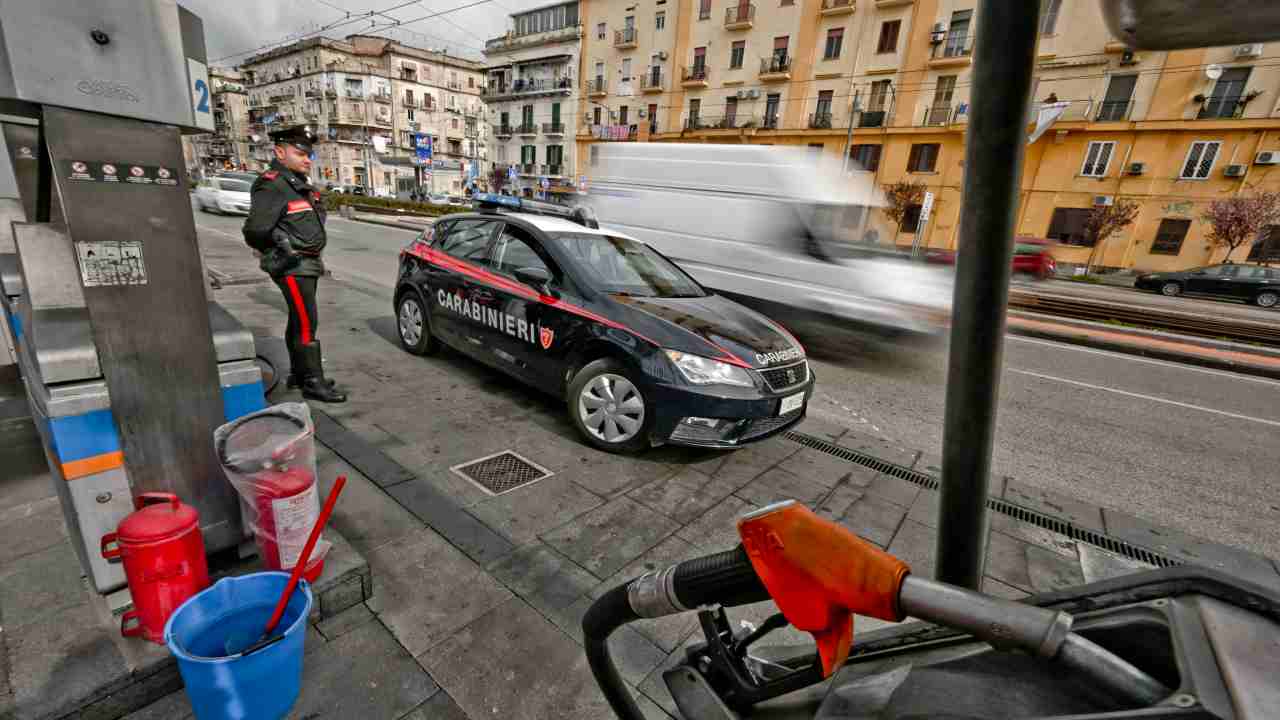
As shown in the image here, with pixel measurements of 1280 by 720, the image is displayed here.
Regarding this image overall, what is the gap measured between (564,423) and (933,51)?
3333 cm

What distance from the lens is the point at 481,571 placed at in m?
2.66

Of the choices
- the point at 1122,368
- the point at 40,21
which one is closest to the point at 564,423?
the point at 40,21

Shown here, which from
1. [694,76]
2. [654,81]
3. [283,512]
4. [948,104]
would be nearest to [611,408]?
[283,512]

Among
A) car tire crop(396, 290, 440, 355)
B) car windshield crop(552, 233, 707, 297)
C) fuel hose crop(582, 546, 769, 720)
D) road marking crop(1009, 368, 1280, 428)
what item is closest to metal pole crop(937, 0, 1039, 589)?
fuel hose crop(582, 546, 769, 720)

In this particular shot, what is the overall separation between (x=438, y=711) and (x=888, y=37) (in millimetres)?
36515

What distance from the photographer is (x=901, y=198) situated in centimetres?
2973

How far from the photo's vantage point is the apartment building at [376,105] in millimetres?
60688

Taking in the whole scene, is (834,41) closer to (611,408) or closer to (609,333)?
(609,333)

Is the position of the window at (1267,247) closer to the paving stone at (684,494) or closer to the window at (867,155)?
the window at (867,155)

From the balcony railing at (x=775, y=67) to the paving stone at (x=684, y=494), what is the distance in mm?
34977

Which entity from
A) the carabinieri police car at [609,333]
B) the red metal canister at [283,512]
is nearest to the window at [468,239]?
the carabinieri police car at [609,333]

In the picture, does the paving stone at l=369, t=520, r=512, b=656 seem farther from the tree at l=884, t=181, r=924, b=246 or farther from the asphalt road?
the tree at l=884, t=181, r=924, b=246

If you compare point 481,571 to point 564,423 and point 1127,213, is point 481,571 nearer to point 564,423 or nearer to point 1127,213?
point 564,423

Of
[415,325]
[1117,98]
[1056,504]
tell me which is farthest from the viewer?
[1117,98]
